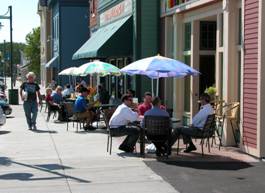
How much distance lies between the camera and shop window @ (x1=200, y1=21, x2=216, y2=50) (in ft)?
54.2

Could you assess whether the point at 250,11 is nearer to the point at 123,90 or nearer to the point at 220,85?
the point at 220,85

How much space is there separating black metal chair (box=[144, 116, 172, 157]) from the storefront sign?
9829mm

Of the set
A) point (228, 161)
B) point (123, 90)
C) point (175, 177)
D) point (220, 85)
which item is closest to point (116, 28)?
point (123, 90)

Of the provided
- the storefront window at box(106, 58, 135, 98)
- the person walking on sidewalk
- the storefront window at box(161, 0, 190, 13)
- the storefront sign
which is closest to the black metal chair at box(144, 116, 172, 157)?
the storefront window at box(161, 0, 190, 13)

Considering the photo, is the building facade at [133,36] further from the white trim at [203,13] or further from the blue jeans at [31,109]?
the blue jeans at [31,109]

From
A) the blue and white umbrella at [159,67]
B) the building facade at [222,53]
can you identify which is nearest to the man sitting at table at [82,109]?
the building facade at [222,53]

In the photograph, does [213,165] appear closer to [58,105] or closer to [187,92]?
[187,92]

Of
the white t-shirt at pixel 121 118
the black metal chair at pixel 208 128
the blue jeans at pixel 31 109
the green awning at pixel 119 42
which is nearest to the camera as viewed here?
the black metal chair at pixel 208 128

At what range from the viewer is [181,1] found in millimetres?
16906

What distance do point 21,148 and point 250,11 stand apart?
232 inches

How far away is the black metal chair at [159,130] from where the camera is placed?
37.3ft

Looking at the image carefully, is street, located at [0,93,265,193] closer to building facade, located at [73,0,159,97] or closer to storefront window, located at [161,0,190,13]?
storefront window, located at [161,0,190,13]

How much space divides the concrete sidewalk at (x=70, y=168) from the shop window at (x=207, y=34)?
13.3ft

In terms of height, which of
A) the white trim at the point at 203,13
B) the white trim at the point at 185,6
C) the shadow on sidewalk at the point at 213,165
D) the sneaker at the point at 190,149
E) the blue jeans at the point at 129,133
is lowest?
the shadow on sidewalk at the point at 213,165
